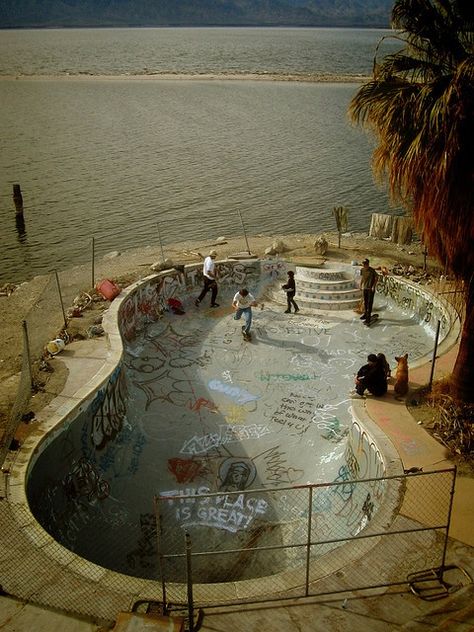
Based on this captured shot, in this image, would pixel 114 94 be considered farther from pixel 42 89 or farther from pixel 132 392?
pixel 132 392

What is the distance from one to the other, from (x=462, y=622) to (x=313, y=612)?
2223 mm

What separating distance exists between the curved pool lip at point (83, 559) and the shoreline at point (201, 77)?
104 metres

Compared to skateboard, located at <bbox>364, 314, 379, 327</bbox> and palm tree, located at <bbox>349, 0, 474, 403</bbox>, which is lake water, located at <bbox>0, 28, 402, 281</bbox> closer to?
skateboard, located at <bbox>364, 314, 379, 327</bbox>

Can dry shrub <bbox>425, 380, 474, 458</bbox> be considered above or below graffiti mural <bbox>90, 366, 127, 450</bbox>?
above

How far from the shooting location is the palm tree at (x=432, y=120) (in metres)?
9.32

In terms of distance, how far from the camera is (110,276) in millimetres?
22234

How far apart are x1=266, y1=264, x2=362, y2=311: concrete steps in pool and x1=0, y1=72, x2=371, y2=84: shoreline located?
9354cm

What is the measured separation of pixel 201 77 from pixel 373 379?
110502 millimetres

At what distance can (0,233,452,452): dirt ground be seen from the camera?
1380cm

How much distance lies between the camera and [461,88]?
9.16 metres

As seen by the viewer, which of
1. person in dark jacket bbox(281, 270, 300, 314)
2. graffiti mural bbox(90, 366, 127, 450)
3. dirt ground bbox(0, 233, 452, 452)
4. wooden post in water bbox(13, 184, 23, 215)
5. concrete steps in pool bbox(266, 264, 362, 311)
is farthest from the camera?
wooden post in water bbox(13, 184, 23, 215)

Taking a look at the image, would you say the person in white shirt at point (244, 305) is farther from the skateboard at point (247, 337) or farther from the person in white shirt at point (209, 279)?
the person in white shirt at point (209, 279)

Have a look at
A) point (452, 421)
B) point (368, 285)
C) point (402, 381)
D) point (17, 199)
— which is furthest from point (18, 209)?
point (452, 421)

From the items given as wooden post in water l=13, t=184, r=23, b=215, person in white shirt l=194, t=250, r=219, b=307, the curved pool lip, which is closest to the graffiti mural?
the curved pool lip
